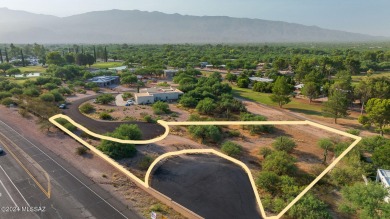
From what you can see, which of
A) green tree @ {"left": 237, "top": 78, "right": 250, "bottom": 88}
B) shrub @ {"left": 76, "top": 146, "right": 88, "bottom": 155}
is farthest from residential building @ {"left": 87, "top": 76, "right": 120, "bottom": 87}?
shrub @ {"left": 76, "top": 146, "right": 88, "bottom": 155}

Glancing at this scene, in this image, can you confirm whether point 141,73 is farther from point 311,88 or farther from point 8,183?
point 8,183

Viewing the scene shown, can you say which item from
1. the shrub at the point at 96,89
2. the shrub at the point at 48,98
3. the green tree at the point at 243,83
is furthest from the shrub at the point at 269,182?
the shrub at the point at 96,89

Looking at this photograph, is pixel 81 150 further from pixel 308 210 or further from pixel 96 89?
pixel 96 89

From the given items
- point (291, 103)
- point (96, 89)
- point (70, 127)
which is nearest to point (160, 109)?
point (70, 127)

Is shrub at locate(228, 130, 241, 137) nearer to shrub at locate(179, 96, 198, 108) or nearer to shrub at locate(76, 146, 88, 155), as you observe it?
shrub at locate(179, 96, 198, 108)

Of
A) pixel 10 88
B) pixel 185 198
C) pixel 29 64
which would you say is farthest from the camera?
pixel 29 64

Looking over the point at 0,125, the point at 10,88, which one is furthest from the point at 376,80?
the point at 10,88

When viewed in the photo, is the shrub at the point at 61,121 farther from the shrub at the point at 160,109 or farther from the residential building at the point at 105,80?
the residential building at the point at 105,80
